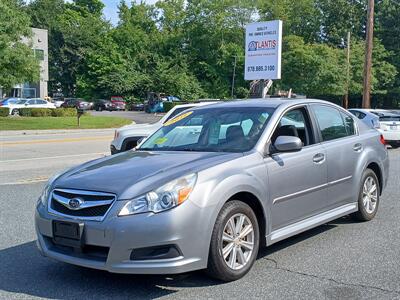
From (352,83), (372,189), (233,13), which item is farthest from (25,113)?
(233,13)

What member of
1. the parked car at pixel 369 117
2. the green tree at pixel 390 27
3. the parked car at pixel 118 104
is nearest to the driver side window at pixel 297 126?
the parked car at pixel 369 117

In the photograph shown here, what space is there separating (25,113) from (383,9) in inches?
1841

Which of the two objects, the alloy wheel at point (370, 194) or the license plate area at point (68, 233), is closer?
the license plate area at point (68, 233)

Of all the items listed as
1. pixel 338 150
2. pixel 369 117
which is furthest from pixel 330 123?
pixel 369 117

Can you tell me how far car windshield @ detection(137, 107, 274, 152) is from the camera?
545 centimetres

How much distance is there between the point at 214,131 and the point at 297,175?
985 millimetres

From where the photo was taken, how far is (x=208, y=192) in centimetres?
450

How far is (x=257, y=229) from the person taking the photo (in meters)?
5.00

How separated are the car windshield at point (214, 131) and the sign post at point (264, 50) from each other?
59.2 feet

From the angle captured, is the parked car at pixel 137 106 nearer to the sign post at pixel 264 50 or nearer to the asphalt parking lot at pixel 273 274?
the sign post at pixel 264 50

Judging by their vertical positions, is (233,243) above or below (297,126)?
below

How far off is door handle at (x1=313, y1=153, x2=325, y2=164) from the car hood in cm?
112

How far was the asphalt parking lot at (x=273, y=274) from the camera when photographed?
4.47 metres

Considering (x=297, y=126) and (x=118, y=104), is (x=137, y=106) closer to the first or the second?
(x=118, y=104)
